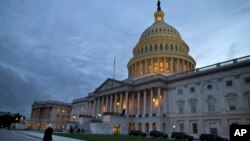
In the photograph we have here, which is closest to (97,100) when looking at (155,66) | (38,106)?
(155,66)

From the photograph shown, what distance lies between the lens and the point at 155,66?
271 feet

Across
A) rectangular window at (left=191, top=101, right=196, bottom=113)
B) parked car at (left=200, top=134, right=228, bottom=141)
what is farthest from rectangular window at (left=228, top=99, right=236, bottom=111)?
parked car at (left=200, top=134, right=228, bottom=141)

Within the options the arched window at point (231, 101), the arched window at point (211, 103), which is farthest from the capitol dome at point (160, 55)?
the arched window at point (231, 101)

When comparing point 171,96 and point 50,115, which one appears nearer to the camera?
point 171,96

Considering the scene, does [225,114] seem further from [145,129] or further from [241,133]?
[241,133]

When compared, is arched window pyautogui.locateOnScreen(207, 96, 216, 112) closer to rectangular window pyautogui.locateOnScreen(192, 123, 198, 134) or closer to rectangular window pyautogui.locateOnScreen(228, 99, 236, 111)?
rectangular window pyautogui.locateOnScreen(228, 99, 236, 111)

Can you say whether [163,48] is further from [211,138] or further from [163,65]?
[211,138]

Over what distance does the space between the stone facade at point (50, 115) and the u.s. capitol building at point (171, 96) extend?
123ft

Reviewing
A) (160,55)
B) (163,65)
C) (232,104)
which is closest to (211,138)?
(232,104)

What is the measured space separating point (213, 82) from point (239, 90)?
21.9ft

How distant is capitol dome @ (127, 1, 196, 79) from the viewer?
3191 inches

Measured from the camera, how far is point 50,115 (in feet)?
391

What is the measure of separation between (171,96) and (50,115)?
8183cm

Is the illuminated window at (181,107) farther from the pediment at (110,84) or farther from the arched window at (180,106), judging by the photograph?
the pediment at (110,84)
